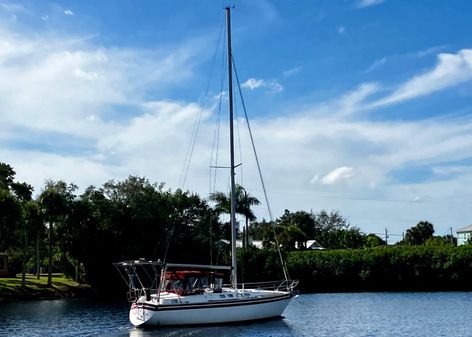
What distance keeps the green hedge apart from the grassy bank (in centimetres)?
3026

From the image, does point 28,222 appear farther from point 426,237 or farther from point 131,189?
point 426,237

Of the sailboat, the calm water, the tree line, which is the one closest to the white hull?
the sailboat

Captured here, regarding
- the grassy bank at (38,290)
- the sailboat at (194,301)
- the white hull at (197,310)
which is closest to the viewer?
the white hull at (197,310)

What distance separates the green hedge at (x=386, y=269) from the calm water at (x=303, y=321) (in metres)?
23.0

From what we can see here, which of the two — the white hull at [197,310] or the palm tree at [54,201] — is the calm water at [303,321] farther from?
the palm tree at [54,201]

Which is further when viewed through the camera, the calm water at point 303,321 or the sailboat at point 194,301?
the sailboat at point 194,301

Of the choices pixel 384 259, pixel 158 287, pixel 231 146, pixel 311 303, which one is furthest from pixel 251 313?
pixel 384 259

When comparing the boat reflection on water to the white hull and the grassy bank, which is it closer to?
the white hull

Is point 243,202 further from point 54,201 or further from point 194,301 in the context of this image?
point 194,301

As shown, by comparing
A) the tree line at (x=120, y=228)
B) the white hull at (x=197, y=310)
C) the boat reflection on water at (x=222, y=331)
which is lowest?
the boat reflection on water at (x=222, y=331)

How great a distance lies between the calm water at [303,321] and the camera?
40000 mm

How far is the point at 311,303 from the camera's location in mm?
64500

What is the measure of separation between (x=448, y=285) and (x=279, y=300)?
49516 millimetres

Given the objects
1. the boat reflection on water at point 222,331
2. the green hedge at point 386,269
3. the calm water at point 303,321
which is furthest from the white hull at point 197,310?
the green hedge at point 386,269
